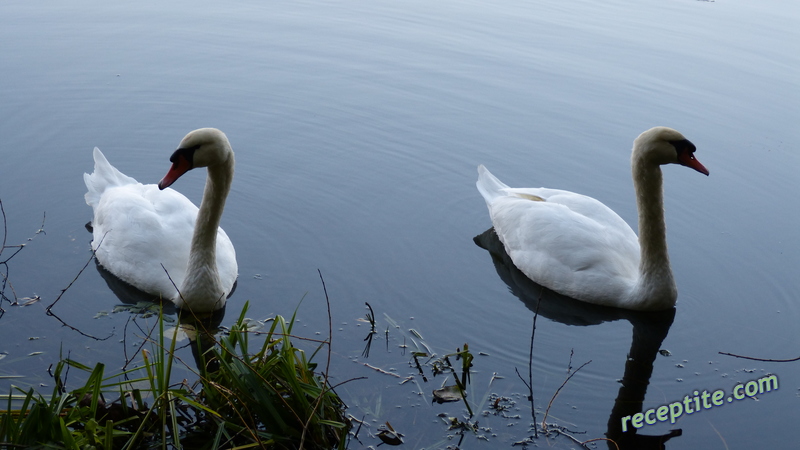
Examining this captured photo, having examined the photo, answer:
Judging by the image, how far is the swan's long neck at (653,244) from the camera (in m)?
7.16

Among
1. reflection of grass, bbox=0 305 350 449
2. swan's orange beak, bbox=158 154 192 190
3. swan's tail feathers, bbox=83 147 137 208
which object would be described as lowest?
reflection of grass, bbox=0 305 350 449

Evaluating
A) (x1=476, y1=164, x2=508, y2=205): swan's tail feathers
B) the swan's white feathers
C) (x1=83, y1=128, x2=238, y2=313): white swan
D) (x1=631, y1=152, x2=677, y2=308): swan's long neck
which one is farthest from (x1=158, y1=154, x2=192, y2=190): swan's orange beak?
(x1=631, y1=152, x2=677, y2=308): swan's long neck

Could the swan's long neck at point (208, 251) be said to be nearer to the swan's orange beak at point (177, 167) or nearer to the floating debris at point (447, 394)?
the swan's orange beak at point (177, 167)

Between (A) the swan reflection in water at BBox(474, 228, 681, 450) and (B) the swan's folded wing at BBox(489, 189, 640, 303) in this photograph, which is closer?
(A) the swan reflection in water at BBox(474, 228, 681, 450)

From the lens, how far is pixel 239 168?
9.44 metres

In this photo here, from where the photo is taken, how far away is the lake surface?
6.02 m

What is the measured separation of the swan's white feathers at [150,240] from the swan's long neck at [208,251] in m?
0.22

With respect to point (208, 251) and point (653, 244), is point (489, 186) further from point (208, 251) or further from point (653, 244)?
point (208, 251)

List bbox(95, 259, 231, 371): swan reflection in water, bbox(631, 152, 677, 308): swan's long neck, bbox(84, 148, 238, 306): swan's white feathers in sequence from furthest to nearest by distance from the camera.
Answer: bbox(631, 152, 677, 308): swan's long neck
bbox(84, 148, 238, 306): swan's white feathers
bbox(95, 259, 231, 371): swan reflection in water

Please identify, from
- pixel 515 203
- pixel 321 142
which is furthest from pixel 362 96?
pixel 515 203

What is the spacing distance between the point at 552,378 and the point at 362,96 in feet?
22.4

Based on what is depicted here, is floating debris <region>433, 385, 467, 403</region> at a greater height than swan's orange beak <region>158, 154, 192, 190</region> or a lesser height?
lesser

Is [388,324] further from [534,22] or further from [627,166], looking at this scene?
[534,22]

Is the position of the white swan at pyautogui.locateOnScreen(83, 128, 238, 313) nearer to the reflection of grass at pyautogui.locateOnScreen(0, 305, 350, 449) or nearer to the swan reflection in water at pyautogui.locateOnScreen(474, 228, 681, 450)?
the reflection of grass at pyautogui.locateOnScreen(0, 305, 350, 449)
